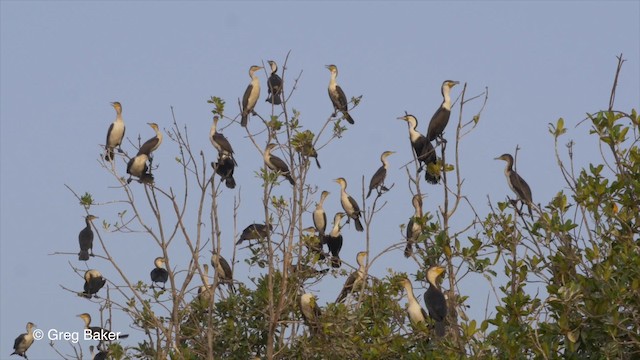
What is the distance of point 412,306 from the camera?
893 centimetres

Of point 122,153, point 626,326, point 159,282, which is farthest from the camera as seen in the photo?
point 159,282

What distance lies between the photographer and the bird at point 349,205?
13195 mm

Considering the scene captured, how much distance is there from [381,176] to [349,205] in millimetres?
870

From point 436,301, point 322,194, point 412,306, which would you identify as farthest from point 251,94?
point 436,301

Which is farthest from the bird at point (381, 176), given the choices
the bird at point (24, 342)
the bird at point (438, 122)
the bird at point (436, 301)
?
the bird at point (24, 342)

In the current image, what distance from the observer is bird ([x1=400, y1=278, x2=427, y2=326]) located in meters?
8.77

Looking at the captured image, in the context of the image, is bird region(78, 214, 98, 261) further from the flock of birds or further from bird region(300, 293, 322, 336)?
bird region(300, 293, 322, 336)

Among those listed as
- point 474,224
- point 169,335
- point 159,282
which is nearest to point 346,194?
point 159,282

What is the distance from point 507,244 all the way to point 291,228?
2.51m

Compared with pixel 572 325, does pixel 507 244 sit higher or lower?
higher

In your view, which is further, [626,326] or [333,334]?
[333,334]

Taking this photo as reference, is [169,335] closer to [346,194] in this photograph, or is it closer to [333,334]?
[333,334]

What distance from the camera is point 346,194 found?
13703mm

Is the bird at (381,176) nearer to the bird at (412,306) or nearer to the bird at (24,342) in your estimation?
the bird at (412,306)
